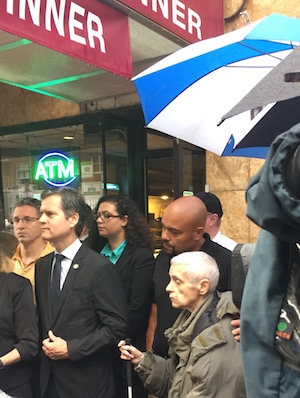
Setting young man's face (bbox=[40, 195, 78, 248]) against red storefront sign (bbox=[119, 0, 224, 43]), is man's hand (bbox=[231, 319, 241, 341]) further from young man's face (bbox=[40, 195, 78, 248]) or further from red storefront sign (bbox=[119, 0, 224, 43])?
red storefront sign (bbox=[119, 0, 224, 43])

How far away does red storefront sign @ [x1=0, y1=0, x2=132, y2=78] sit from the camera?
2.59 metres

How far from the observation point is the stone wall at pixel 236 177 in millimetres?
4875

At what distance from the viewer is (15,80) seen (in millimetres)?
4547

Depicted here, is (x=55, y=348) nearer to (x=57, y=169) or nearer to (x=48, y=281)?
(x=48, y=281)

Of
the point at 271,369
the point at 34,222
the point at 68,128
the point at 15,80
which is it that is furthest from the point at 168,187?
the point at 271,369

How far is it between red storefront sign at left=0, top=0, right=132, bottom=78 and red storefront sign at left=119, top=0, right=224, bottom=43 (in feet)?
0.84

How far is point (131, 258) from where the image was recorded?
3.12 m

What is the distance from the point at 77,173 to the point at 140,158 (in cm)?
107

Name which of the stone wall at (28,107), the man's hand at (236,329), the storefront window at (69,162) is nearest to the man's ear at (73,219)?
the man's hand at (236,329)

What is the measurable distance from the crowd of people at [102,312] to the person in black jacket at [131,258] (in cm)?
1

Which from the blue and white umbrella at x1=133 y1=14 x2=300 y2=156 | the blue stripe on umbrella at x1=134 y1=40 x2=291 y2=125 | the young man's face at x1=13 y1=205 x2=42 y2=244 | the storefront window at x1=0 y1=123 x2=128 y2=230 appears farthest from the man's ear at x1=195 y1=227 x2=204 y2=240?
the storefront window at x1=0 y1=123 x2=128 y2=230

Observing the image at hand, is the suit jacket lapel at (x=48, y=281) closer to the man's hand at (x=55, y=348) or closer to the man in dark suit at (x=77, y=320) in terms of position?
the man in dark suit at (x=77, y=320)

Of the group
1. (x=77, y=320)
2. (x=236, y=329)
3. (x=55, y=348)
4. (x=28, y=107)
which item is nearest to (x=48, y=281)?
(x=77, y=320)

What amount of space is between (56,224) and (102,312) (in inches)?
25.1
